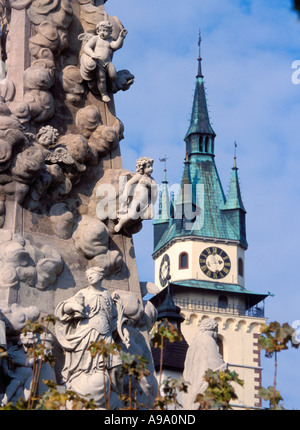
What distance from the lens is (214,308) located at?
348ft

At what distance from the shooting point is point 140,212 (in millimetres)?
19016

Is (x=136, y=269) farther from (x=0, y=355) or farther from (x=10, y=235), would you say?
(x=0, y=355)

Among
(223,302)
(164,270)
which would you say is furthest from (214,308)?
(164,270)

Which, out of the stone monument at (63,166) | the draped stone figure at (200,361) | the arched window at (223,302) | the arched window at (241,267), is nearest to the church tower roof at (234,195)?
the arched window at (241,267)

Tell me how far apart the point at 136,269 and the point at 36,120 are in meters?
2.86

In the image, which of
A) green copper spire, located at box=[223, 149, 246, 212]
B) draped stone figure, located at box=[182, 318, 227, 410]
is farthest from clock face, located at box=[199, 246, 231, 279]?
draped stone figure, located at box=[182, 318, 227, 410]

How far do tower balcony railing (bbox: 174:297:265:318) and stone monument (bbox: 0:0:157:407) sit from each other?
85096 millimetres

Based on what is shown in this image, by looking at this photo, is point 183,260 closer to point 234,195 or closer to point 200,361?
point 234,195

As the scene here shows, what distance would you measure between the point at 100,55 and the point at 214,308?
8746cm

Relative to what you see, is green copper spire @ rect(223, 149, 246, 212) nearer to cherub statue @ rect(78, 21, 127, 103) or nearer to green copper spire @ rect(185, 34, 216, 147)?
green copper spire @ rect(185, 34, 216, 147)

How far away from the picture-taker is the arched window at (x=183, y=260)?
4358 inches

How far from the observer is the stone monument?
700 inches

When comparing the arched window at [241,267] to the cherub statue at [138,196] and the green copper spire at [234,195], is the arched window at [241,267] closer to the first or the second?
the green copper spire at [234,195]
